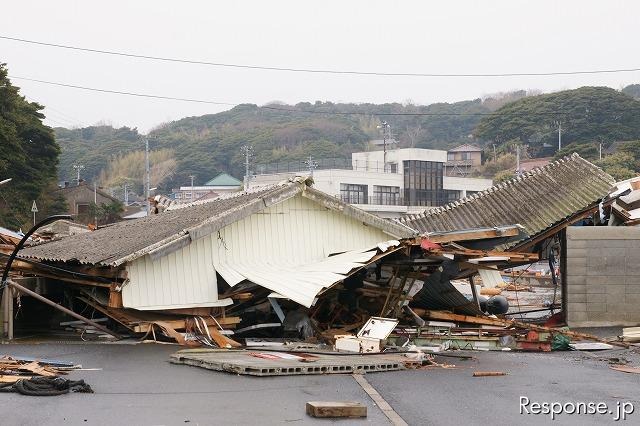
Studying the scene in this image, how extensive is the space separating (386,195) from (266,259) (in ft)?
168

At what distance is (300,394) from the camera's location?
11.1 meters

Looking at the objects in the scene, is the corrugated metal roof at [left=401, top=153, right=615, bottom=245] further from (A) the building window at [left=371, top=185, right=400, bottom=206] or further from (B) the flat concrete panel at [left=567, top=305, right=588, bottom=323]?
(A) the building window at [left=371, top=185, right=400, bottom=206]

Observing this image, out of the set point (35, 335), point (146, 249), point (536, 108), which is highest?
point (536, 108)

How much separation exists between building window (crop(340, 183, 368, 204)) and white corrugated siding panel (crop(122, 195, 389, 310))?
4578cm

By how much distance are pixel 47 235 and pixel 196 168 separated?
9125 cm

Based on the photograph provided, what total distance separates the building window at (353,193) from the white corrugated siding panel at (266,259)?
4578 centimetres

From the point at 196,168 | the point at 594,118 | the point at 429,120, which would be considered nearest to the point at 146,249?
the point at 594,118

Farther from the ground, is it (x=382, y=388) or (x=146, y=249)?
(x=146, y=249)

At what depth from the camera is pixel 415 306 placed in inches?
816

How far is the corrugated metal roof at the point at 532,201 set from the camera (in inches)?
861

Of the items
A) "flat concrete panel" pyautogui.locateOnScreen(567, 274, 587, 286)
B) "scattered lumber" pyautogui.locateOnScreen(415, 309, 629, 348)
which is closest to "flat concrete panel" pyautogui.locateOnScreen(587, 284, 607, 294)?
"flat concrete panel" pyautogui.locateOnScreen(567, 274, 587, 286)

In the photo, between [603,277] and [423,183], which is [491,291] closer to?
[603,277]

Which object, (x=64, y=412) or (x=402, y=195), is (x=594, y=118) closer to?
(x=402, y=195)

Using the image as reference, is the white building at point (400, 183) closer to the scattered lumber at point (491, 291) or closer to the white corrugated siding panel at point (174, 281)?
the scattered lumber at point (491, 291)
